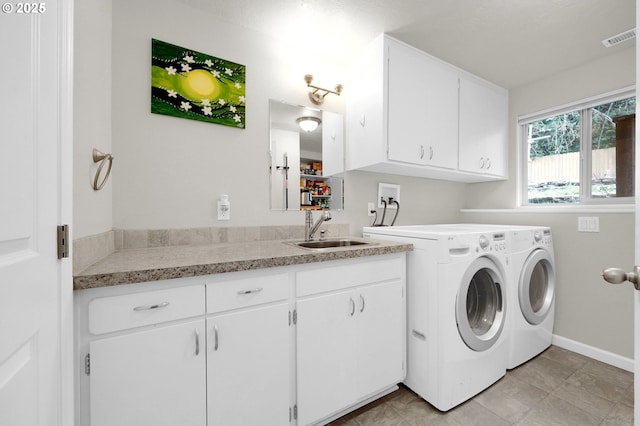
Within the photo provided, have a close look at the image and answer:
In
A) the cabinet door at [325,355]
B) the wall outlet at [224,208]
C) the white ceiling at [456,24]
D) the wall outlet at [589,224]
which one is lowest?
the cabinet door at [325,355]

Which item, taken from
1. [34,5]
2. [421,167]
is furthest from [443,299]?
[34,5]

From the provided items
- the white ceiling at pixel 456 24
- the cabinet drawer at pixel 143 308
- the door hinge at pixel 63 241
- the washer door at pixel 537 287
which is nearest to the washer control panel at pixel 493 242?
the washer door at pixel 537 287

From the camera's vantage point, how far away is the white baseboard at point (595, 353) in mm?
1875

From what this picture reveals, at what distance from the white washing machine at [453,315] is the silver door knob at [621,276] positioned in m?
0.85

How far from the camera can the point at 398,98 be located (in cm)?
187

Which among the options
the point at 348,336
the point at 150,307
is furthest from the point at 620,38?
the point at 150,307

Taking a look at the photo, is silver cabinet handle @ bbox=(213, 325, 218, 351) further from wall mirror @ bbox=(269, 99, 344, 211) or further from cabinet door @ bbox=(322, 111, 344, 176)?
cabinet door @ bbox=(322, 111, 344, 176)

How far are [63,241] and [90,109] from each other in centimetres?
69

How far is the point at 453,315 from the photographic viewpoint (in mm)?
1507

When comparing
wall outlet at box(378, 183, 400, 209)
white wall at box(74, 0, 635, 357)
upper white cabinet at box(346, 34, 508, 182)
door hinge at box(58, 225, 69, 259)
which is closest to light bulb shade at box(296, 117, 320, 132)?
white wall at box(74, 0, 635, 357)

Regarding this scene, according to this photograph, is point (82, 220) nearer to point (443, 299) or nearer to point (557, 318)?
point (443, 299)

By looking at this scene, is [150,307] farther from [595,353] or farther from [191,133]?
[595,353]

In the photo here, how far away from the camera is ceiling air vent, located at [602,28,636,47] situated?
1.75m

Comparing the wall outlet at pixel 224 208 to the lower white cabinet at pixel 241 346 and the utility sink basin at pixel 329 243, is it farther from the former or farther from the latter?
the lower white cabinet at pixel 241 346
